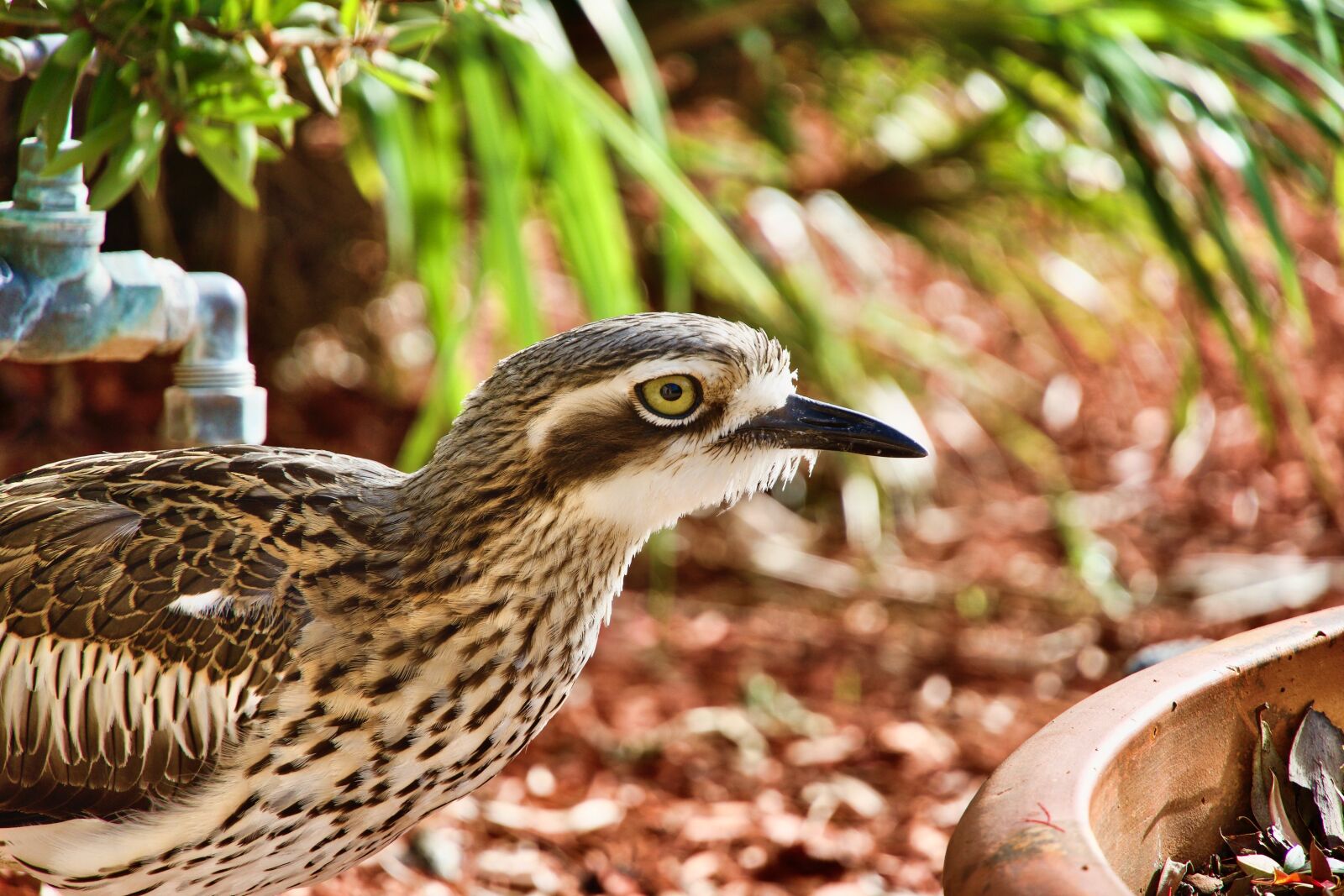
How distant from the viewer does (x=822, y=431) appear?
1965 millimetres

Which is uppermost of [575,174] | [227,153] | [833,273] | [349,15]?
[349,15]

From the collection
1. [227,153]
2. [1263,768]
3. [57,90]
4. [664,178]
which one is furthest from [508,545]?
[664,178]

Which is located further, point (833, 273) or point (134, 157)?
point (833, 273)

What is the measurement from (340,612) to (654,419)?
494mm

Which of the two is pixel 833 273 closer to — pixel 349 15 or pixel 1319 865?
pixel 349 15

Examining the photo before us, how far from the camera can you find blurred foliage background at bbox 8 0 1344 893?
9.22 ft

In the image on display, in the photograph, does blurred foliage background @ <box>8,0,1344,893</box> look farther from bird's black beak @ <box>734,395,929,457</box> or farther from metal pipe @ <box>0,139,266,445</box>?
bird's black beak @ <box>734,395,929,457</box>

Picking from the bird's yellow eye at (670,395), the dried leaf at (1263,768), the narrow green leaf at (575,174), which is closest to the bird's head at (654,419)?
the bird's yellow eye at (670,395)

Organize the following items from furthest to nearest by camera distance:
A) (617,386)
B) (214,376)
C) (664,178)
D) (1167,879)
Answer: (664,178) < (214,376) < (617,386) < (1167,879)

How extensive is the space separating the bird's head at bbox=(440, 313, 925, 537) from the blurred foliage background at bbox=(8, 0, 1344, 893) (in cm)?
51

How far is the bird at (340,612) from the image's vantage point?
1.85 m

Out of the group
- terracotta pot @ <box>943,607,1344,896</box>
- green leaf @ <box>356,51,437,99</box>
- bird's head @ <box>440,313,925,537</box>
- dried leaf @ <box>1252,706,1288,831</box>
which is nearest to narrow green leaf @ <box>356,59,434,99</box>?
green leaf @ <box>356,51,437,99</box>

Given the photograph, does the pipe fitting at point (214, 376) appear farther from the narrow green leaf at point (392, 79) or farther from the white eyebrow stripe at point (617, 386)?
the white eyebrow stripe at point (617, 386)

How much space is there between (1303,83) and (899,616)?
185 cm
